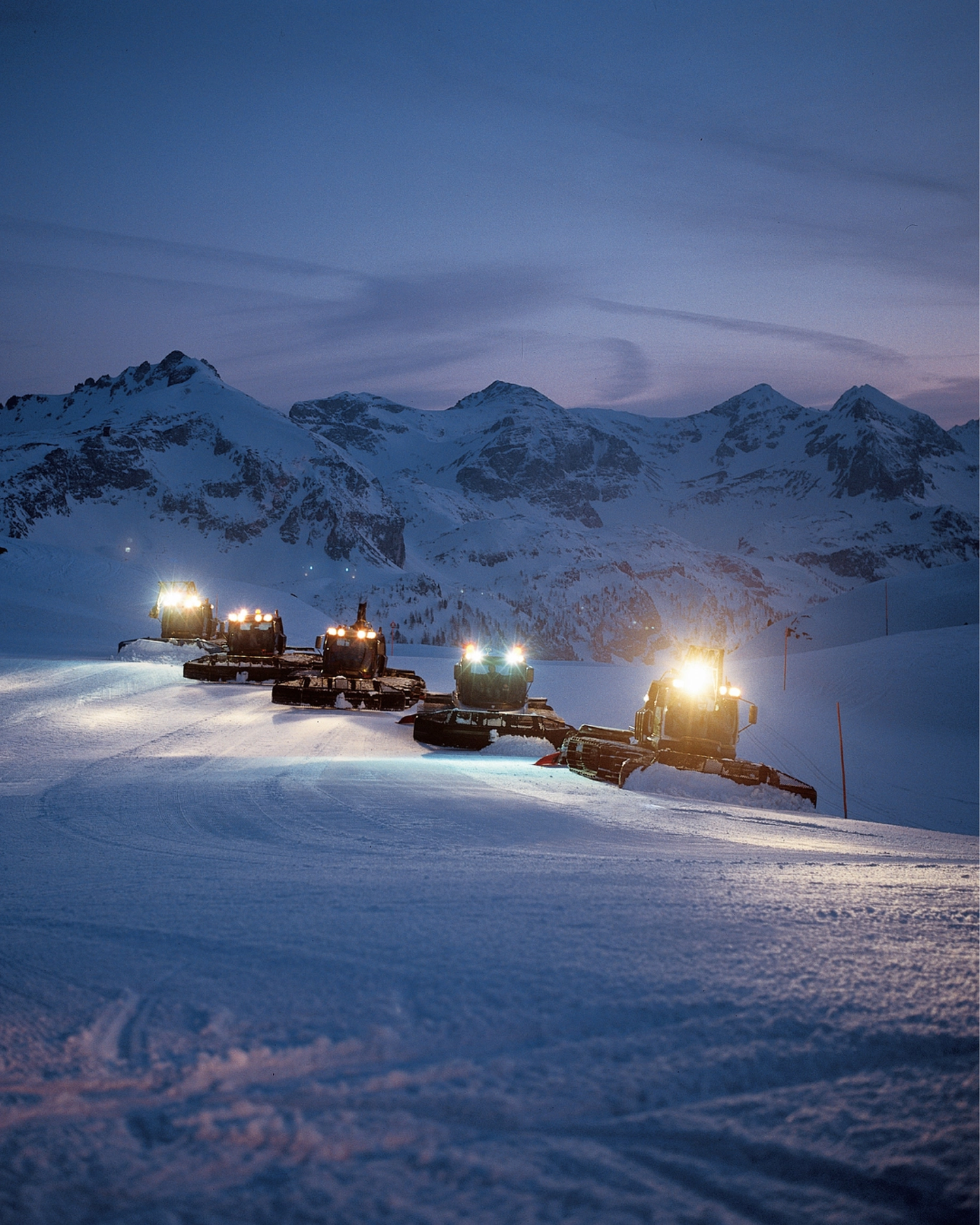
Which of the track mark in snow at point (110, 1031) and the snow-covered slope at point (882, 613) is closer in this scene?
the track mark in snow at point (110, 1031)

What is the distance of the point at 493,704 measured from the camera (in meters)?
20.7

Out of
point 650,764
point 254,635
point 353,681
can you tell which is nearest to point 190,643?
point 254,635

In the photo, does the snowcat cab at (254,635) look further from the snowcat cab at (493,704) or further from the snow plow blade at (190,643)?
the snowcat cab at (493,704)

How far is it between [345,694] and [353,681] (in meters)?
0.50

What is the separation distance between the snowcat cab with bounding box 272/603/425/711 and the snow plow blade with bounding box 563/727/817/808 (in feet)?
33.8

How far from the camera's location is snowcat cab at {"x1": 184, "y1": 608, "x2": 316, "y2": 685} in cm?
2708

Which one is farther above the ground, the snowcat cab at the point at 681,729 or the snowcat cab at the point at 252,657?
the snowcat cab at the point at 252,657

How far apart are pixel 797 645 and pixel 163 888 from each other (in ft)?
221

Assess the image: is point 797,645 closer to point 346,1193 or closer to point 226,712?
point 226,712

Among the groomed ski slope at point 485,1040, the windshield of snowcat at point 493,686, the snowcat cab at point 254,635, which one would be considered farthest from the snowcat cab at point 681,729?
the snowcat cab at point 254,635

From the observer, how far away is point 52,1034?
9.16ft

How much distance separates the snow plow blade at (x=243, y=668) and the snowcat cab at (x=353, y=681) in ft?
7.60

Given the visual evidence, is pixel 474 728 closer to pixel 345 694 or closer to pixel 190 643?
pixel 345 694

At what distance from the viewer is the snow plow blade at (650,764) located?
1251 centimetres
